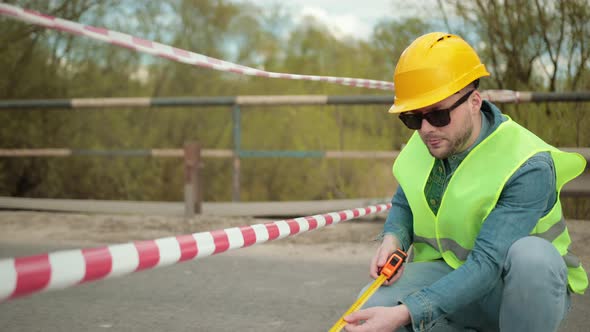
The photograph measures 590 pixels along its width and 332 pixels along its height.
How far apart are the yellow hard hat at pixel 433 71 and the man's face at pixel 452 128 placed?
3 centimetres

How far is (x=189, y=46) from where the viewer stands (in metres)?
8.24

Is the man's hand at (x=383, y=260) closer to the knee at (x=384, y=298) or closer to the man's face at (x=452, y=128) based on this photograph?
the knee at (x=384, y=298)

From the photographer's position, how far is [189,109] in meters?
8.12

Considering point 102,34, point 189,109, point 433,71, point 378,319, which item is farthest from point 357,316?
point 189,109

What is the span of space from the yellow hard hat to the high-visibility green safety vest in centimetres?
22

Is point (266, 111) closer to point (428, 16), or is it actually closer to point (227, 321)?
point (428, 16)

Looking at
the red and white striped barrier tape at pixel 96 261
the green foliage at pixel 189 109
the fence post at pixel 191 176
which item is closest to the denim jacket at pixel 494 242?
the red and white striped barrier tape at pixel 96 261

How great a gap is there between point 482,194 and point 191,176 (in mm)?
3832

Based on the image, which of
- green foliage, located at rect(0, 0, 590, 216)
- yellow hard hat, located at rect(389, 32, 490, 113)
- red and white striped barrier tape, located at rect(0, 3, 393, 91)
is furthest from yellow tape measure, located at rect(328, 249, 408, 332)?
green foliage, located at rect(0, 0, 590, 216)

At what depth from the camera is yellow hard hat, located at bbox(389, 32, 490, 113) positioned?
2.04m

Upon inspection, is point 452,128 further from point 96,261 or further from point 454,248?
point 96,261

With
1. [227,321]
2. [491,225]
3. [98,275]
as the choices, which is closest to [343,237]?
[227,321]

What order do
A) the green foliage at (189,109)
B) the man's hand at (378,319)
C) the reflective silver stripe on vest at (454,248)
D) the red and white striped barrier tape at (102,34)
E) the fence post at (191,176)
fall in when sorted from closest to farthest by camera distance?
1. the man's hand at (378,319)
2. the reflective silver stripe on vest at (454,248)
3. the red and white striped barrier tape at (102,34)
4. the fence post at (191,176)
5. the green foliage at (189,109)

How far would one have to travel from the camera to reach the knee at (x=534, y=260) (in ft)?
6.12
